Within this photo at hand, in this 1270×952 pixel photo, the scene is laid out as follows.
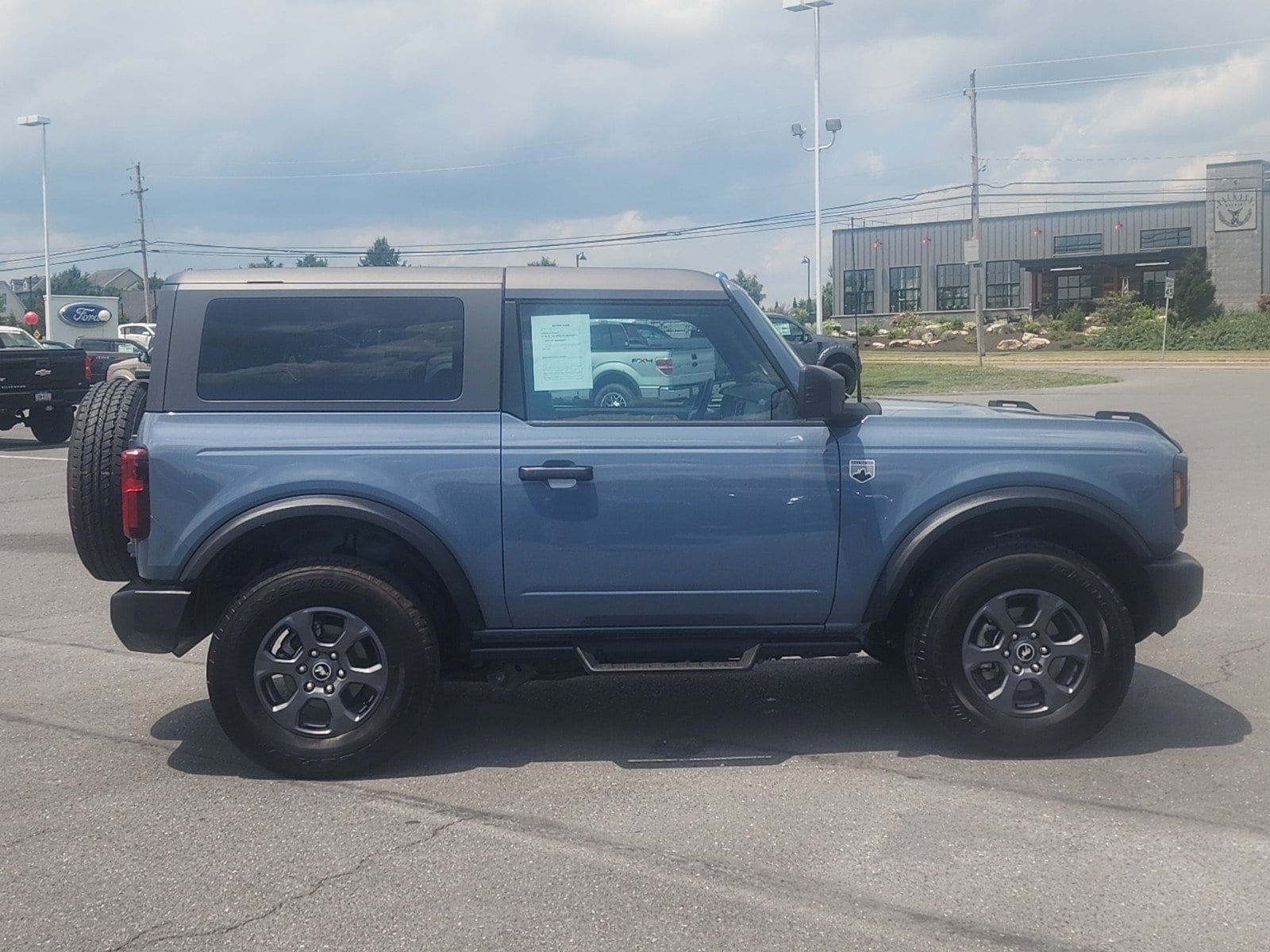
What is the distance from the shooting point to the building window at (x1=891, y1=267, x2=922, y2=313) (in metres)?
77.5

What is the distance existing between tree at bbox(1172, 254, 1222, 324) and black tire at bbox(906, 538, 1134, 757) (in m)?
54.3

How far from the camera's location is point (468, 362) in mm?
5273

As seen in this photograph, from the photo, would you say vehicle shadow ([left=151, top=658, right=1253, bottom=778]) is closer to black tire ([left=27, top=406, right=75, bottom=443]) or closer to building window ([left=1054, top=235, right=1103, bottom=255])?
black tire ([left=27, top=406, right=75, bottom=443])

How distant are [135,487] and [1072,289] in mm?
70400

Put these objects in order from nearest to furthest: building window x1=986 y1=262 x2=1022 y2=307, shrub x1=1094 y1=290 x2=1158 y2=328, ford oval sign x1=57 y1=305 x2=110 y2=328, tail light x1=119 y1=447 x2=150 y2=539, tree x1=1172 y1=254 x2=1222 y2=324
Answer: tail light x1=119 y1=447 x2=150 y2=539
ford oval sign x1=57 y1=305 x2=110 y2=328
tree x1=1172 y1=254 x2=1222 y2=324
shrub x1=1094 y1=290 x2=1158 y2=328
building window x1=986 y1=262 x2=1022 y2=307

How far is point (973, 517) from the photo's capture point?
5.28 metres

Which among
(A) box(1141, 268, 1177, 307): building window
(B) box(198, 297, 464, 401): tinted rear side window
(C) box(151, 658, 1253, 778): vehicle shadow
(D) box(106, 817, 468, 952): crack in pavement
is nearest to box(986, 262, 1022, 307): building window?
(A) box(1141, 268, 1177, 307): building window

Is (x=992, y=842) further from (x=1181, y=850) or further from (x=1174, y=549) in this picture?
(x=1174, y=549)

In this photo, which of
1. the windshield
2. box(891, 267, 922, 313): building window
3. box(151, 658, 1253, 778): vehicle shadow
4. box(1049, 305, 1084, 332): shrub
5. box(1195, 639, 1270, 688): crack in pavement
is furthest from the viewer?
box(891, 267, 922, 313): building window

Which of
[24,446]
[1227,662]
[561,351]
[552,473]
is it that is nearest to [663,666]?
[552,473]

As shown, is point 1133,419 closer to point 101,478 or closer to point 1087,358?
point 101,478

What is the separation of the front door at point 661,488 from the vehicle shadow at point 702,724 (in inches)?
23.4

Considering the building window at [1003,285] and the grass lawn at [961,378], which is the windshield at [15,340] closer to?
the grass lawn at [961,378]

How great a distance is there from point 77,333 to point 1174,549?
173 ft
